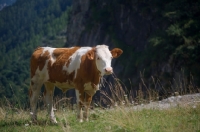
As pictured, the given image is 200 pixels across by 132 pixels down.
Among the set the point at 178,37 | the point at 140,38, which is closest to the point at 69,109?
the point at 178,37

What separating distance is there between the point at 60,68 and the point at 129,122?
2.90 meters

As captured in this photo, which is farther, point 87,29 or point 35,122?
point 87,29

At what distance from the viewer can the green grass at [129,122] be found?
6809 millimetres

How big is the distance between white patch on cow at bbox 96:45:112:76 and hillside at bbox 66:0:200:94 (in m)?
5.05

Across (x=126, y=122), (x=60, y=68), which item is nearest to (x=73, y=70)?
(x=60, y=68)

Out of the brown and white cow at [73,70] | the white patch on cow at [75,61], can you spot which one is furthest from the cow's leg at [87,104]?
the white patch on cow at [75,61]

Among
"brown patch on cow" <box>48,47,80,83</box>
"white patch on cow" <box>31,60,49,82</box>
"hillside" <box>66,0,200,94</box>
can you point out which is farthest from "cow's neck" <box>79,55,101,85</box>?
"hillside" <box>66,0,200,94</box>

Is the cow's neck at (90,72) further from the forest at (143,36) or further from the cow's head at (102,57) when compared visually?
the forest at (143,36)

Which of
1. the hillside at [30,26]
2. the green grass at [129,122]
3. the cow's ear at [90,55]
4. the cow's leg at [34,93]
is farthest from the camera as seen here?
the hillside at [30,26]

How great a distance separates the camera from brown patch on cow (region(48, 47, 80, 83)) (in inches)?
360

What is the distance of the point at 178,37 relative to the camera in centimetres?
3219

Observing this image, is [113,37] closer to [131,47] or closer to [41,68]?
[131,47]

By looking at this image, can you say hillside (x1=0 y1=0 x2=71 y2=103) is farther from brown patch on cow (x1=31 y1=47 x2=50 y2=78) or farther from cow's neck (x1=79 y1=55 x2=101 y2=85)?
cow's neck (x1=79 y1=55 x2=101 y2=85)

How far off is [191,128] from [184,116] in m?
1.37
